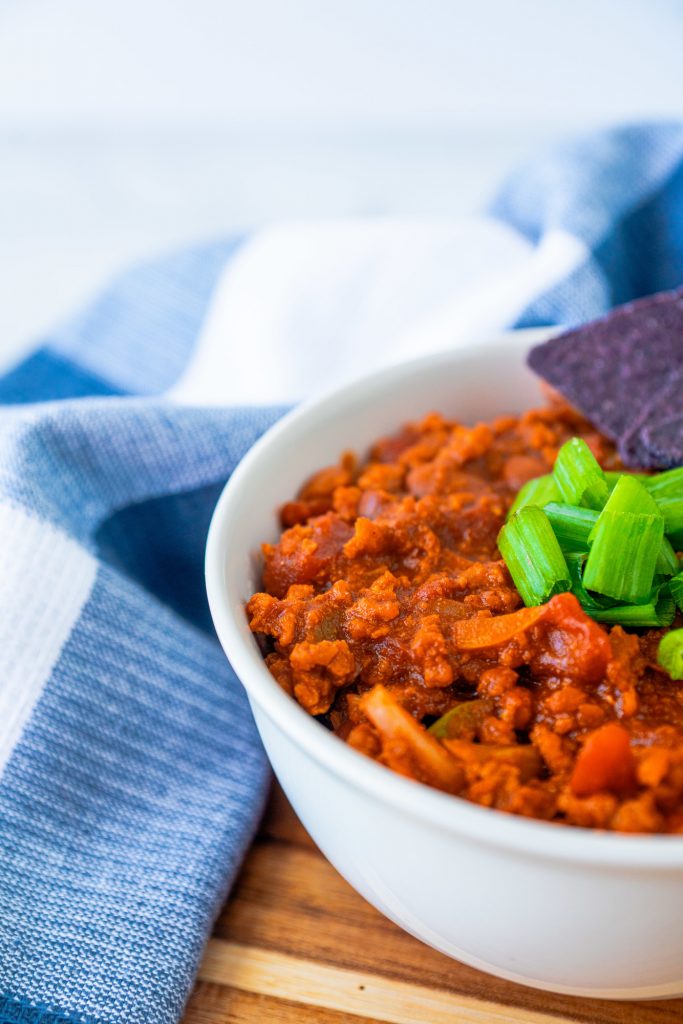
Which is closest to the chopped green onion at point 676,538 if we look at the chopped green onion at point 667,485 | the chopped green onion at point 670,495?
the chopped green onion at point 670,495

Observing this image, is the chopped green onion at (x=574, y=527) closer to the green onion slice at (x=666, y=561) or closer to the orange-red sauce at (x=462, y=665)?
the green onion slice at (x=666, y=561)

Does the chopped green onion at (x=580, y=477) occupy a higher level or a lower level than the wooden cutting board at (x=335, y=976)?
higher

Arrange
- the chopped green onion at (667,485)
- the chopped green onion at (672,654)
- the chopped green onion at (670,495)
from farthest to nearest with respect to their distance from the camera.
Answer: the chopped green onion at (667,485) < the chopped green onion at (670,495) < the chopped green onion at (672,654)

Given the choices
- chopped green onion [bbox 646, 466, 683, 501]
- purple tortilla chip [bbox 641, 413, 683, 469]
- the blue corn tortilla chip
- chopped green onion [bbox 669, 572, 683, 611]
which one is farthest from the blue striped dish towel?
chopped green onion [bbox 669, 572, 683, 611]

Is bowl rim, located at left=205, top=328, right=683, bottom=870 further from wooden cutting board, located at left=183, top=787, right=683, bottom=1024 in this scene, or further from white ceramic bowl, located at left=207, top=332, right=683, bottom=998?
wooden cutting board, located at left=183, top=787, right=683, bottom=1024

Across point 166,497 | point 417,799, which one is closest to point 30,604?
point 166,497

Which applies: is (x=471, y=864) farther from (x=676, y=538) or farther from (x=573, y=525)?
(x=676, y=538)
